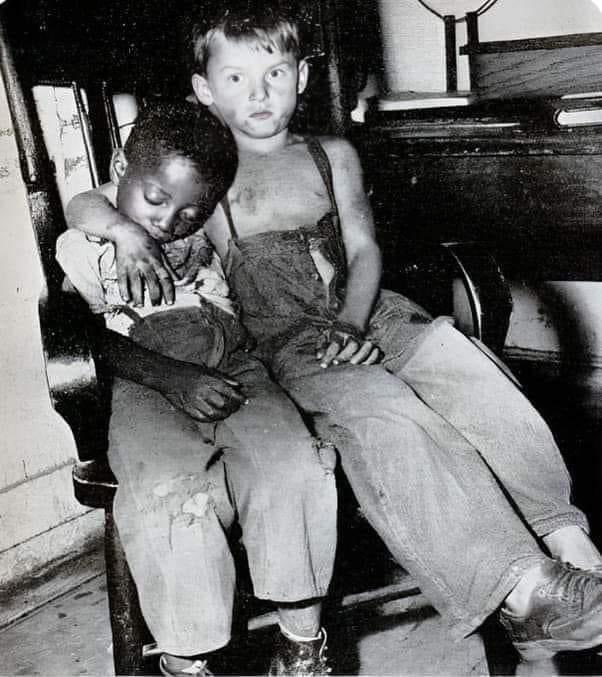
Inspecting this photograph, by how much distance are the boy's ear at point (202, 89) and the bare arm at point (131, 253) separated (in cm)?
21

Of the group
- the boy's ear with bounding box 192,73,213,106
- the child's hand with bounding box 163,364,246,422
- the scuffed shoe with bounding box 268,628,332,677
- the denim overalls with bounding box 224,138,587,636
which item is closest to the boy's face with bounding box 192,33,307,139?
the boy's ear with bounding box 192,73,213,106

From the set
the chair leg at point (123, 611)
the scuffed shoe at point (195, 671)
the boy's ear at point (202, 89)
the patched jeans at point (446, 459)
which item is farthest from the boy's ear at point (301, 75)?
the scuffed shoe at point (195, 671)

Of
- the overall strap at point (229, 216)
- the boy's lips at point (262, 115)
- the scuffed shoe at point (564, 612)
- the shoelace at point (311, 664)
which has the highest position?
the boy's lips at point (262, 115)

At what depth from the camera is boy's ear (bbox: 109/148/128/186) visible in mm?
953

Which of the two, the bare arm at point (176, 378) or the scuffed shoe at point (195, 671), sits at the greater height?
the bare arm at point (176, 378)

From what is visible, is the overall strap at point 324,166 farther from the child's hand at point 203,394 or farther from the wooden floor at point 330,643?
the wooden floor at point 330,643

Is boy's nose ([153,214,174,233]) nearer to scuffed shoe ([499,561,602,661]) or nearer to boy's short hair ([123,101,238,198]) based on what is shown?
A: boy's short hair ([123,101,238,198])

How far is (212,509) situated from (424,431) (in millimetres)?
231

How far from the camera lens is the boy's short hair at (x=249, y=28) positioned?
3.19ft

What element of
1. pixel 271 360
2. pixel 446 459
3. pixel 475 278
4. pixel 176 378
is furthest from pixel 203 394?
pixel 475 278

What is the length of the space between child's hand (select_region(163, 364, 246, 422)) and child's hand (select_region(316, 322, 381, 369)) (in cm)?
12

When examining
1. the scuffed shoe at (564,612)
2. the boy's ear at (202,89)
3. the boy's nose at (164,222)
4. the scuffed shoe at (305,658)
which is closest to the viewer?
the scuffed shoe at (564,612)

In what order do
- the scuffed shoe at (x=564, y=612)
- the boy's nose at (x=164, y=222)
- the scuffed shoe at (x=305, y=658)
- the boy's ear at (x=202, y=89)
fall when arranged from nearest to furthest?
the scuffed shoe at (x=564, y=612), the scuffed shoe at (x=305, y=658), the boy's nose at (x=164, y=222), the boy's ear at (x=202, y=89)

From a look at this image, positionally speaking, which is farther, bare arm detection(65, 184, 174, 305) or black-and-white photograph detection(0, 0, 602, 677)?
bare arm detection(65, 184, 174, 305)
